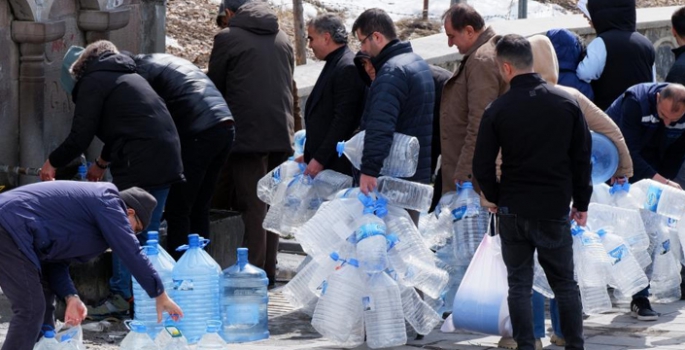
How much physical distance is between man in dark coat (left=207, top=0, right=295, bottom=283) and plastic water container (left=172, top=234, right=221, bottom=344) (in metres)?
1.55

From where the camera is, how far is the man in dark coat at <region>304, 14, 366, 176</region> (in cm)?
845

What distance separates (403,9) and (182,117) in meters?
11.3

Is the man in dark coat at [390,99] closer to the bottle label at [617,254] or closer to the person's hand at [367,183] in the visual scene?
the person's hand at [367,183]

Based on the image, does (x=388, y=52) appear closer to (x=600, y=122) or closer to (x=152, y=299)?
(x=600, y=122)

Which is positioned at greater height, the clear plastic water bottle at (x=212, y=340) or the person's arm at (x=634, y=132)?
the person's arm at (x=634, y=132)

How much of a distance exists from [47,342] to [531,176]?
2.41 metres

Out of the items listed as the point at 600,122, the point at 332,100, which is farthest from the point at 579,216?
the point at 332,100

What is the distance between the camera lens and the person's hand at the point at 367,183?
7613mm

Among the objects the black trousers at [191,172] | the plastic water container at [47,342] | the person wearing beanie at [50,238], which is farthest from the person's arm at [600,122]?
the plastic water container at [47,342]

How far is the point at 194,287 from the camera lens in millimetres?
7762

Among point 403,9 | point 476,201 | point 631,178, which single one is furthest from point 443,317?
point 403,9

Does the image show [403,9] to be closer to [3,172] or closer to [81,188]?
[3,172]

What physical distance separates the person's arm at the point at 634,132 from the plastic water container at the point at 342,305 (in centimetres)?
215

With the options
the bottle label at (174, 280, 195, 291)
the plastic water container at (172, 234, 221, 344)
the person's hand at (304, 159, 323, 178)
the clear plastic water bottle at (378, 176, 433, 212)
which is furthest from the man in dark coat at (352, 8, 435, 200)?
the bottle label at (174, 280, 195, 291)
